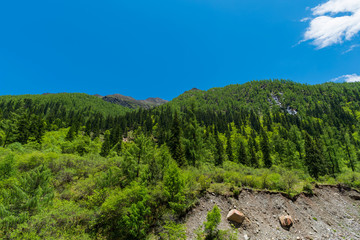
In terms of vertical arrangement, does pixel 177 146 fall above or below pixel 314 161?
above

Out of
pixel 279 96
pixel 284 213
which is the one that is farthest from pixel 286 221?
pixel 279 96

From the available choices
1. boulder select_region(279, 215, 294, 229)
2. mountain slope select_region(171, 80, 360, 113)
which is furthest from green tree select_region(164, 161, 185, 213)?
mountain slope select_region(171, 80, 360, 113)

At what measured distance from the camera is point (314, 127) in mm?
93188

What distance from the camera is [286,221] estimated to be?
13.2m

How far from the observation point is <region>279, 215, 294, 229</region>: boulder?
42.8 ft

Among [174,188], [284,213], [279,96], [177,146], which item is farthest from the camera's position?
[279,96]

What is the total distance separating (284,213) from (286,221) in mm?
1133

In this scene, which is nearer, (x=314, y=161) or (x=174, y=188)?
(x=174, y=188)

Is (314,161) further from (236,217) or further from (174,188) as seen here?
(174,188)

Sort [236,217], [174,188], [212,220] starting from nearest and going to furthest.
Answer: [212,220] → [236,217] → [174,188]

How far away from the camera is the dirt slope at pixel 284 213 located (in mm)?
12477

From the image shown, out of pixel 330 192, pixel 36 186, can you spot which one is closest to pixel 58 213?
pixel 36 186

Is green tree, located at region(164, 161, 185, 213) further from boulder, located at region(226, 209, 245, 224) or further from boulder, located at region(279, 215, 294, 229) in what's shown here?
boulder, located at region(279, 215, 294, 229)

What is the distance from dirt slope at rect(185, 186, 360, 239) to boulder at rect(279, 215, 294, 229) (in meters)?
0.29
